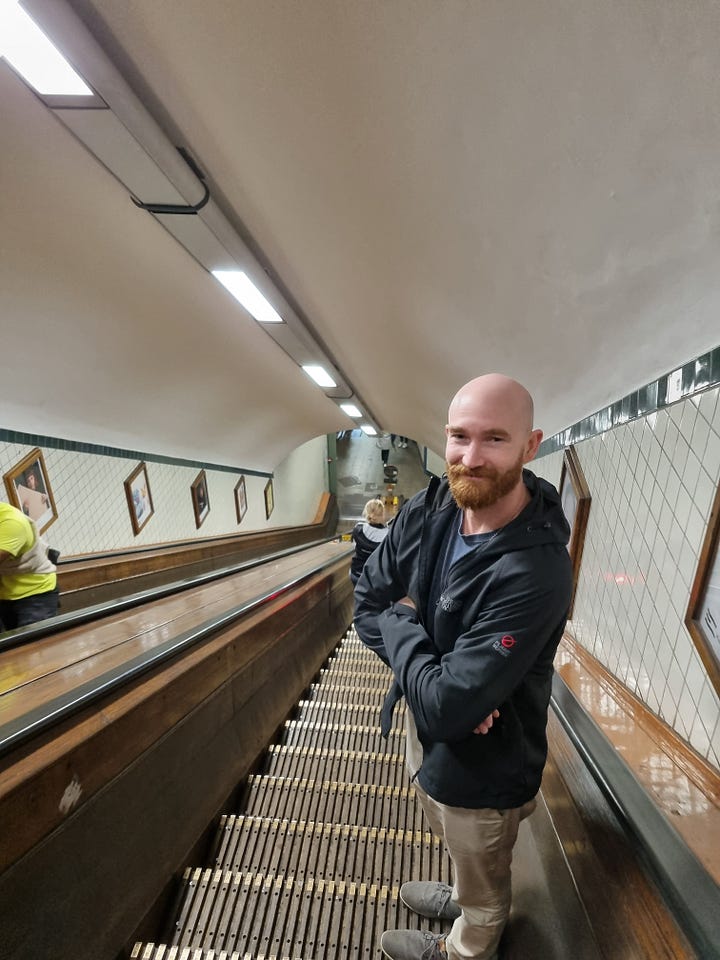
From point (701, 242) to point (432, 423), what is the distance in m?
5.76

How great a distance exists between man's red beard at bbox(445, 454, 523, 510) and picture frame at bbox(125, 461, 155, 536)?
5061mm

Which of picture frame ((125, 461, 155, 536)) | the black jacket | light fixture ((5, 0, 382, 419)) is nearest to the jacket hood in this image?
the black jacket

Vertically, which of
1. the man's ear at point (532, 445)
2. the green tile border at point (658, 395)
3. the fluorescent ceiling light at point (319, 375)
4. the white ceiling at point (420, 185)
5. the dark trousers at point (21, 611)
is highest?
the fluorescent ceiling light at point (319, 375)

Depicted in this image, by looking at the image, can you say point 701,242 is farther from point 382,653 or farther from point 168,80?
point 168,80

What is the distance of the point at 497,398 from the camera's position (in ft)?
3.55

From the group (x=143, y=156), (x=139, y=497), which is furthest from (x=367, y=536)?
(x=139, y=497)

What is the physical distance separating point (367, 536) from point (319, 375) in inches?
111

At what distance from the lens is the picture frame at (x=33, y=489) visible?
12.5 feet

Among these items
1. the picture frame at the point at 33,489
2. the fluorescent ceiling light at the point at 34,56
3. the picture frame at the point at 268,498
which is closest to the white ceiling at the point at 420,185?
the fluorescent ceiling light at the point at 34,56

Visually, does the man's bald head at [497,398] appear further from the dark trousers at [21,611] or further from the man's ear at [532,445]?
the dark trousers at [21,611]

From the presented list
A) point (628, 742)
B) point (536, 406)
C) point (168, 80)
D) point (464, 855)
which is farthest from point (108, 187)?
point (628, 742)

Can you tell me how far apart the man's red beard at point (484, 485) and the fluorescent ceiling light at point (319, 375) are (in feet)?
13.3

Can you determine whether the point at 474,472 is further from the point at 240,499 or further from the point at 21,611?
the point at 240,499

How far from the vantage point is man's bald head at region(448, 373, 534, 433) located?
108 cm
